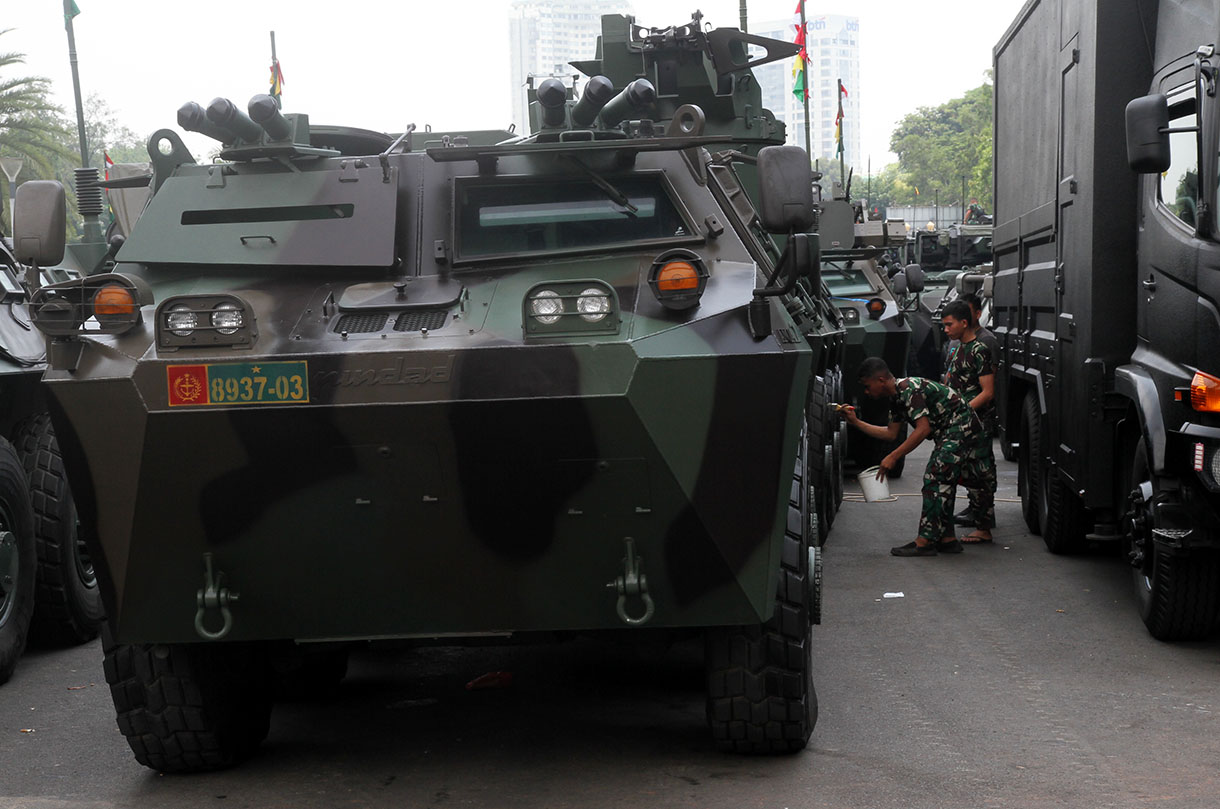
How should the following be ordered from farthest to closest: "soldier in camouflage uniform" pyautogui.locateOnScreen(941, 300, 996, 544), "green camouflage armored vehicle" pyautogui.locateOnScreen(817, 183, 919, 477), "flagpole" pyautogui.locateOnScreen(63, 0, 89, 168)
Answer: "flagpole" pyautogui.locateOnScreen(63, 0, 89, 168)
"green camouflage armored vehicle" pyautogui.locateOnScreen(817, 183, 919, 477)
"soldier in camouflage uniform" pyautogui.locateOnScreen(941, 300, 996, 544)

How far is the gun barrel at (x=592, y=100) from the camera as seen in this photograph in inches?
221

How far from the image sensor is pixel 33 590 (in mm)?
7609

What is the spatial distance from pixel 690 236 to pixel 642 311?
665 millimetres

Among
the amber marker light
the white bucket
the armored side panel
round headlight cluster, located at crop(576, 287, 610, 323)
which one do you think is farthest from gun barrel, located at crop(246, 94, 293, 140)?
the white bucket

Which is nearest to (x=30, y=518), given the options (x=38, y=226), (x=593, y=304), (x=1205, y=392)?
(x=38, y=226)

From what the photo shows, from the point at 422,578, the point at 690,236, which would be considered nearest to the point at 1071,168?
the point at 690,236

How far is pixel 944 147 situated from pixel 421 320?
86503mm

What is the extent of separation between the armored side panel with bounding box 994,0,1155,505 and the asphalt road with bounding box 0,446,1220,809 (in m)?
1.11

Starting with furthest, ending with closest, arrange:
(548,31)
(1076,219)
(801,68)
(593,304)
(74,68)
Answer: (801,68) → (548,31) → (74,68) → (1076,219) → (593,304)

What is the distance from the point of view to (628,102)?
568cm

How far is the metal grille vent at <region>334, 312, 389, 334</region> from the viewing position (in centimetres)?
504

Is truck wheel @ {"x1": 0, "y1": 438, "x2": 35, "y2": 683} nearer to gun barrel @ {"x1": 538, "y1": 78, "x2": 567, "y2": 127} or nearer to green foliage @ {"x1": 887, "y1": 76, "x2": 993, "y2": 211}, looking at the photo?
gun barrel @ {"x1": 538, "y1": 78, "x2": 567, "y2": 127}

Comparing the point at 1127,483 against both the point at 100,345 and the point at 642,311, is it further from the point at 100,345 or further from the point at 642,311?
the point at 100,345

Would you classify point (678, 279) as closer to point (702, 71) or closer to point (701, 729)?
point (701, 729)
